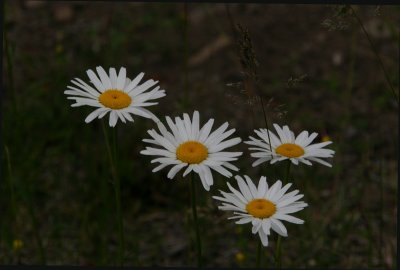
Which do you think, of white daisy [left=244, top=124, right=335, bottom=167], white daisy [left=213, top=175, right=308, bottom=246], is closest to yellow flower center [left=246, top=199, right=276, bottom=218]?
white daisy [left=213, top=175, right=308, bottom=246]

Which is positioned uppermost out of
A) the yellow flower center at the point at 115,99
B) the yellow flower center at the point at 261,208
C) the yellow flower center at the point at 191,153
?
the yellow flower center at the point at 115,99

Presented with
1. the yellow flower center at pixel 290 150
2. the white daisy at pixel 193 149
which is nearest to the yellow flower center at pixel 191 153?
the white daisy at pixel 193 149

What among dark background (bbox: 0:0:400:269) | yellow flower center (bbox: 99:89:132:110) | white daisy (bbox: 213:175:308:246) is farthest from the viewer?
dark background (bbox: 0:0:400:269)

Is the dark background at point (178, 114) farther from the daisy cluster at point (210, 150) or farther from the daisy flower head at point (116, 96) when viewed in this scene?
the daisy flower head at point (116, 96)

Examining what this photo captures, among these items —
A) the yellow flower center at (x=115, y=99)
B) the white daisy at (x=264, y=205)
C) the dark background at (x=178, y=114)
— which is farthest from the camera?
the dark background at (x=178, y=114)

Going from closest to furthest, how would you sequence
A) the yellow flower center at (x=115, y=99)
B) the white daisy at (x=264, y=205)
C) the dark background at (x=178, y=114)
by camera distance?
the white daisy at (x=264, y=205), the yellow flower center at (x=115, y=99), the dark background at (x=178, y=114)

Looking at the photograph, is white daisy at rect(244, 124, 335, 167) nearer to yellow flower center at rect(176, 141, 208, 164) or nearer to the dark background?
yellow flower center at rect(176, 141, 208, 164)
